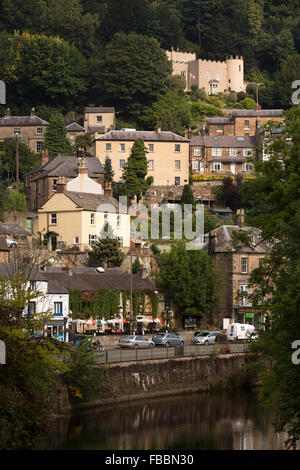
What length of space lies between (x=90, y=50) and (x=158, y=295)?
264 ft

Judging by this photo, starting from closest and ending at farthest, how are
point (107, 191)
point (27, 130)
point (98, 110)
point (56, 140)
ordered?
point (107, 191)
point (56, 140)
point (27, 130)
point (98, 110)

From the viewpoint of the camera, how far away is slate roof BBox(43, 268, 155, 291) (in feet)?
224

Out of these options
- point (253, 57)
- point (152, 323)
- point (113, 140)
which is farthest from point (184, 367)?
point (253, 57)

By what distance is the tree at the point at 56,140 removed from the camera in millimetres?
110812

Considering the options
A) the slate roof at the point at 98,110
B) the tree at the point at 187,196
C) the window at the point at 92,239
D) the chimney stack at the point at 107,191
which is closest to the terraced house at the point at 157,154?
the tree at the point at 187,196

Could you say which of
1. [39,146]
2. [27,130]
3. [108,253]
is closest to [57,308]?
[108,253]

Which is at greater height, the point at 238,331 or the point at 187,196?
the point at 187,196

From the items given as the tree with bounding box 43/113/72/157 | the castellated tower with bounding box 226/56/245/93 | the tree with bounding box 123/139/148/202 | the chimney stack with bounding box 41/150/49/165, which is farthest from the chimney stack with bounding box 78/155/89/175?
the castellated tower with bounding box 226/56/245/93

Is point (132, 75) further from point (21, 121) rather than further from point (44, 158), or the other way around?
point (44, 158)

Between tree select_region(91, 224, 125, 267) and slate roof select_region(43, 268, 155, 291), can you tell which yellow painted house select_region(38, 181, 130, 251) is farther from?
slate roof select_region(43, 268, 155, 291)

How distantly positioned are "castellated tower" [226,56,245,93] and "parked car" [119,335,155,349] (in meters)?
97.2

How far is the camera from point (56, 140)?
111 metres

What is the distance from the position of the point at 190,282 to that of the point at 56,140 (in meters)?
42.4

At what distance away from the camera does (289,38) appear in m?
167
